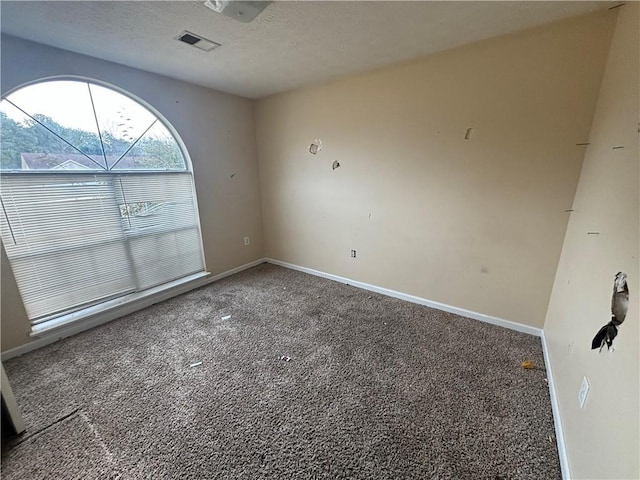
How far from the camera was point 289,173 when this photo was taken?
3570 mm

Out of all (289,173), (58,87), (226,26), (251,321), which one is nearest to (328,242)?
(289,173)

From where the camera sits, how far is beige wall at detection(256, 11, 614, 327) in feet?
6.22

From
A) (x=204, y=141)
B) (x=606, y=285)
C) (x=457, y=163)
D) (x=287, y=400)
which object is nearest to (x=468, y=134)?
(x=457, y=163)

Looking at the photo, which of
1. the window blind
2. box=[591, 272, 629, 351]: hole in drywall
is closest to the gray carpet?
the window blind

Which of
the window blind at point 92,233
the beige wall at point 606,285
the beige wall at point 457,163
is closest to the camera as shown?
the beige wall at point 606,285

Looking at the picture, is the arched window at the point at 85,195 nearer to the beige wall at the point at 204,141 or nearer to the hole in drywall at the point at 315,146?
the beige wall at the point at 204,141

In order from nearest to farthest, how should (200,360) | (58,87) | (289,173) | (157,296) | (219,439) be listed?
(219,439), (200,360), (58,87), (157,296), (289,173)

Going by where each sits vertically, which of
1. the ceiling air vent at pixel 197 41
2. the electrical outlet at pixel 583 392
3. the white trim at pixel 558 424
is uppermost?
the ceiling air vent at pixel 197 41

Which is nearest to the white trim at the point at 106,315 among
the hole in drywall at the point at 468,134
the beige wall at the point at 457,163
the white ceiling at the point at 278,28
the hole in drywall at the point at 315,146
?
the beige wall at the point at 457,163

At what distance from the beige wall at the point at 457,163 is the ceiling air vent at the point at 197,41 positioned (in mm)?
1289

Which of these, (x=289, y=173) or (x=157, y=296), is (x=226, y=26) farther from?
(x=157, y=296)

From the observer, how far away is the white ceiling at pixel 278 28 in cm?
161

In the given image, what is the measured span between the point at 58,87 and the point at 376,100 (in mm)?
2753

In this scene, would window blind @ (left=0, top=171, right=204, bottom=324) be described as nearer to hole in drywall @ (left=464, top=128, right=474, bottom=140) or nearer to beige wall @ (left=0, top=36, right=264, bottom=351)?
A: beige wall @ (left=0, top=36, right=264, bottom=351)
